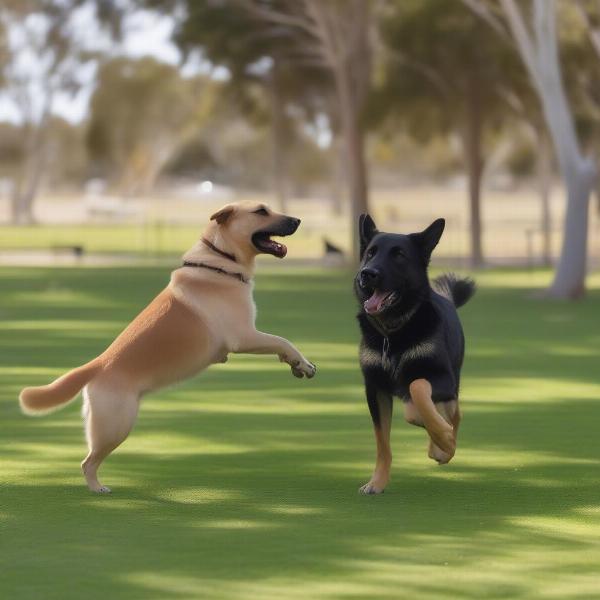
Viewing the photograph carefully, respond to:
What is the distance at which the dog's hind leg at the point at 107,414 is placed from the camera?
997 cm

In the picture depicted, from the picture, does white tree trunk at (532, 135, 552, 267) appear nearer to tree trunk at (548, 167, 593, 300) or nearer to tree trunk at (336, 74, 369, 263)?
tree trunk at (336, 74, 369, 263)

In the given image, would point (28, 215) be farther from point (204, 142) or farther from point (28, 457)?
point (28, 457)

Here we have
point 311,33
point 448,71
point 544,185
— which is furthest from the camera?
point 544,185

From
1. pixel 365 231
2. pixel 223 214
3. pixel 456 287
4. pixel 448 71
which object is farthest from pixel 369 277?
pixel 448 71

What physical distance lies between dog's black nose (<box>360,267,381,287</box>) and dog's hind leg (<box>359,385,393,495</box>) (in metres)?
0.56

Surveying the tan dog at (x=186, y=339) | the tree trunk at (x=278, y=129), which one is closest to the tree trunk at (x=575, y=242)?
the tan dog at (x=186, y=339)

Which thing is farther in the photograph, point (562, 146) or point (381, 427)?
point (562, 146)

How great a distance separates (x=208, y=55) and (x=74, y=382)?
3826cm

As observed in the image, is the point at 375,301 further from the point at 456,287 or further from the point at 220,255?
the point at 456,287

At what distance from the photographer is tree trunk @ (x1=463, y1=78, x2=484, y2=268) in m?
44.5

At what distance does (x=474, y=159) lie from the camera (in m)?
45.2

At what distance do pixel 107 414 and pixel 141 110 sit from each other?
100 metres

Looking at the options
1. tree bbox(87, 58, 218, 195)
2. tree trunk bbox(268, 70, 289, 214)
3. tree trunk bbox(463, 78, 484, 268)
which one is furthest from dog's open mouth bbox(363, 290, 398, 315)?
tree bbox(87, 58, 218, 195)

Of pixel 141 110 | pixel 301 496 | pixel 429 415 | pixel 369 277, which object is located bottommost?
pixel 301 496
